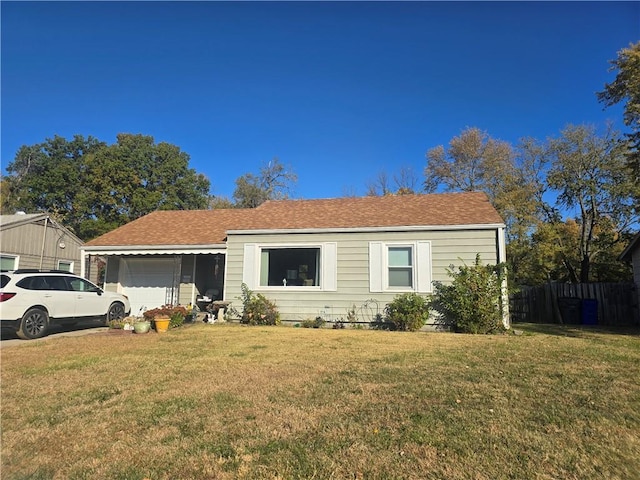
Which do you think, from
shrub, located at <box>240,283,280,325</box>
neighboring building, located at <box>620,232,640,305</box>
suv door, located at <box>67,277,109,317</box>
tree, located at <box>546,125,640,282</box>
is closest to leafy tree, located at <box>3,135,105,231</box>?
suv door, located at <box>67,277,109,317</box>

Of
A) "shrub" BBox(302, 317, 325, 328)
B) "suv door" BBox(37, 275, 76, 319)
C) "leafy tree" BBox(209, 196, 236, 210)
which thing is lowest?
"shrub" BBox(302, 317, 325, 328)

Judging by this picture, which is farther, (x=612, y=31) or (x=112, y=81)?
(x=112, y=81)

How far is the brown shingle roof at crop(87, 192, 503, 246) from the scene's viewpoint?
40.2 feet

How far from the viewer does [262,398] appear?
4625mm

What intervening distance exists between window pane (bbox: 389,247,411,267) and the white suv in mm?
8380

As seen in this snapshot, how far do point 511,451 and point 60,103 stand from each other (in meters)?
20.0

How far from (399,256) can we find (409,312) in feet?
5.74

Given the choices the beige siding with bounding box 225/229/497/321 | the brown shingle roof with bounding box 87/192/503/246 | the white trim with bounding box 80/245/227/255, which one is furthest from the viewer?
the white trim with bounding box 80/245/227/255

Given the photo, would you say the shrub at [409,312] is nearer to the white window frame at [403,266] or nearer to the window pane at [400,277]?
the white window frame at [403,266]

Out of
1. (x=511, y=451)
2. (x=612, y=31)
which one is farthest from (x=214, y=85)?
(x=511, y=451)

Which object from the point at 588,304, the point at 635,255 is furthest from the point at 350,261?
the point at 635,255

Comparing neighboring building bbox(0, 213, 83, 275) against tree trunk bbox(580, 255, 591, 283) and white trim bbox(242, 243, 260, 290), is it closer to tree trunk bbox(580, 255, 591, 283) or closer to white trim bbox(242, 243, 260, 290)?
white trim bbox(242, 243, 260, 290)

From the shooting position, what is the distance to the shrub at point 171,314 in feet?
35.6

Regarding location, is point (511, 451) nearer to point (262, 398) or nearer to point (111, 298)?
point (262, 398)
